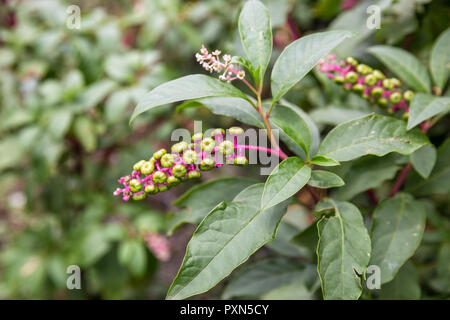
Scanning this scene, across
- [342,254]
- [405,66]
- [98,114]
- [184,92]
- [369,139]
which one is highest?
[98,114]

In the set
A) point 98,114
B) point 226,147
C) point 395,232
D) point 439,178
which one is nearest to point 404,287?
point 395,232

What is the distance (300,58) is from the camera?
0.86 metres

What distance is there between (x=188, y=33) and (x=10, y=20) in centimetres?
120

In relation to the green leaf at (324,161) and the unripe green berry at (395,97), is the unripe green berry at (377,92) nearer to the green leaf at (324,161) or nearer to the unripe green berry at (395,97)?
the unripe green berry at (395,97)

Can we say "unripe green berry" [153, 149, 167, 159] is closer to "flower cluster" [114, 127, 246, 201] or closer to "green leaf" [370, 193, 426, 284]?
"flower cluster" [114, 127, 246, 201]

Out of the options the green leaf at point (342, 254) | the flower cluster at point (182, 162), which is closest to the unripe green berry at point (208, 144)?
the flower cluster at point (182, 162)

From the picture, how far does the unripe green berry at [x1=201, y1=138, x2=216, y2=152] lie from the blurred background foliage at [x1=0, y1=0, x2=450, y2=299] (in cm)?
71

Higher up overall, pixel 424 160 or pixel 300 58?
pixel 300 58

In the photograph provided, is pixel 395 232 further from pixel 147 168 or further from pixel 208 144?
pixel 147 168

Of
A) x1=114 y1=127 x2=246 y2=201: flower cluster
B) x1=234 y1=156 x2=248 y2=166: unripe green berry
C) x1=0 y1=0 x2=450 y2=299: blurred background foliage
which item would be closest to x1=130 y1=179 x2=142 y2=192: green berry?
x1=114 y1=127 x2=246 y2=201: flower cluster

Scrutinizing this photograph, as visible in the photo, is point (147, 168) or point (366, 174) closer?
point (147, 168)

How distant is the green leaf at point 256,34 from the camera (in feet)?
2.87

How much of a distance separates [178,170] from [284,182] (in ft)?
0.78

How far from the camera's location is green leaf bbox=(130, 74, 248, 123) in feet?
2.47
